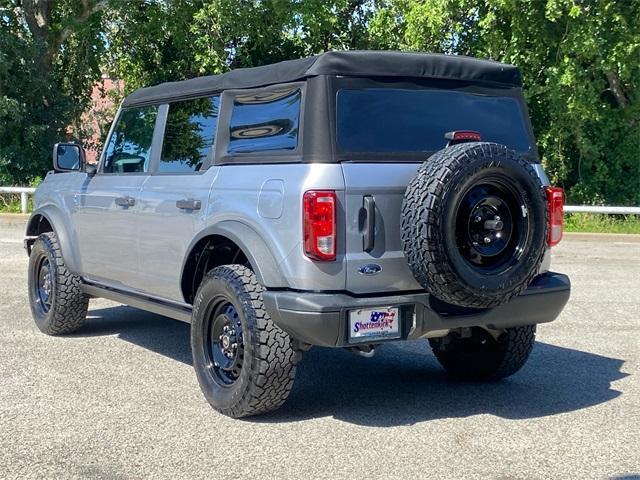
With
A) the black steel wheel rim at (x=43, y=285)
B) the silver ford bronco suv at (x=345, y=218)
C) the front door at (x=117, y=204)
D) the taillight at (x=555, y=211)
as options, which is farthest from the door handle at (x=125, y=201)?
the taillight at (x=555, y=211)

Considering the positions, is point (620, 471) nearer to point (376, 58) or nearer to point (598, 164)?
point (376, 58)

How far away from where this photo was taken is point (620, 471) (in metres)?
4.11

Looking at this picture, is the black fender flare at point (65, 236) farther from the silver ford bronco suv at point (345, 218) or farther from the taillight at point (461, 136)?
the taillight at point (461, 136)

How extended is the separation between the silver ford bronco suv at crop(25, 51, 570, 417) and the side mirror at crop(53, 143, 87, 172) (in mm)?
1286

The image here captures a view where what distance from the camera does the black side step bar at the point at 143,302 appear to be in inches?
220

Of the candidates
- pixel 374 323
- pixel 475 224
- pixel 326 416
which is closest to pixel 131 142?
pixel 326 416

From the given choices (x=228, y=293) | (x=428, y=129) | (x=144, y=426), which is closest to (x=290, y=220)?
(x=228, y=293)

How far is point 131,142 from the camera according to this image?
6.42 meters

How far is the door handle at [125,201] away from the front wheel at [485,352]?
232 cm

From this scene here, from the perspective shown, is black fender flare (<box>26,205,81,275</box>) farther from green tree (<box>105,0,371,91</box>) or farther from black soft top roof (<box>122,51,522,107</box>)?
green tree (<box>105,0,371,91</box>)

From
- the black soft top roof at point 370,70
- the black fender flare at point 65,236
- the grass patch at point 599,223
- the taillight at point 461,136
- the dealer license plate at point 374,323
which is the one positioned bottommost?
the grass patch at point 599,223

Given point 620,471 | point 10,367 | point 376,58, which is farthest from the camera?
point 10,367

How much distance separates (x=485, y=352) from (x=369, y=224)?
1.77m

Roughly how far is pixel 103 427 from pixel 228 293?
1.01 metres
